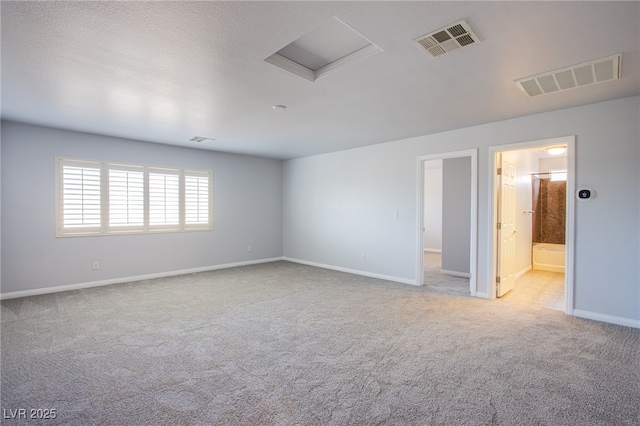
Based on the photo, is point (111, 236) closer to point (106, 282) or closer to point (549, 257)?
point (106, 282)

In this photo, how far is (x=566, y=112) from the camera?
3730 millimetres

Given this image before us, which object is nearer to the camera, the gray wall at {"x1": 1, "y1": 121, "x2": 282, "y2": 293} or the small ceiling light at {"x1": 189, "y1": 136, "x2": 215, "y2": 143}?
the gray wall at {"x1": 1, "y1": 121, "x2": 282, "y2": 293}

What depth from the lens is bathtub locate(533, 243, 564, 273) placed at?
6344mm

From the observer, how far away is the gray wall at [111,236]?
4.44m

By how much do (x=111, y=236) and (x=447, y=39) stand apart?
5590 millimetres

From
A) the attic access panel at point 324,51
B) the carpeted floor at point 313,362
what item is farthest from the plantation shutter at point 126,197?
the attic access panel at point 324,51

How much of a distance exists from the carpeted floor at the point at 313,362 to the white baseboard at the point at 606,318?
0.14 meters

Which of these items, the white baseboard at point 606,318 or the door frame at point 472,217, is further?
the door frame at point 472,217

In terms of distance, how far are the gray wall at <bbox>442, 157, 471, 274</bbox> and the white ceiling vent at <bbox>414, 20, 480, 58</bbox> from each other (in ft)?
13.2

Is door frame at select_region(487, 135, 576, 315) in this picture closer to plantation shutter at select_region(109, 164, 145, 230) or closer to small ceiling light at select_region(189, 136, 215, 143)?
small ceiling light at select_region(189, 136, 215, 143)

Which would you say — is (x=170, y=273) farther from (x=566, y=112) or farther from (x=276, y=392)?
(x=566, y=112)

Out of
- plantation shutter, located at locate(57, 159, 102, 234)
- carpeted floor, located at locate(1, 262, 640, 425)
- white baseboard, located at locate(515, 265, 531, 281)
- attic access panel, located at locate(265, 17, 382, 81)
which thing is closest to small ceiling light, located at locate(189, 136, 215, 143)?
plantation shutter, located at locate(57, 159, 102, 234)

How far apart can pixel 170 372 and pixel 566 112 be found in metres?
4.98

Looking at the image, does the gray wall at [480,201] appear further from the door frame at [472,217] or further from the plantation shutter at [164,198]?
the plantation shutter at [164,198]
